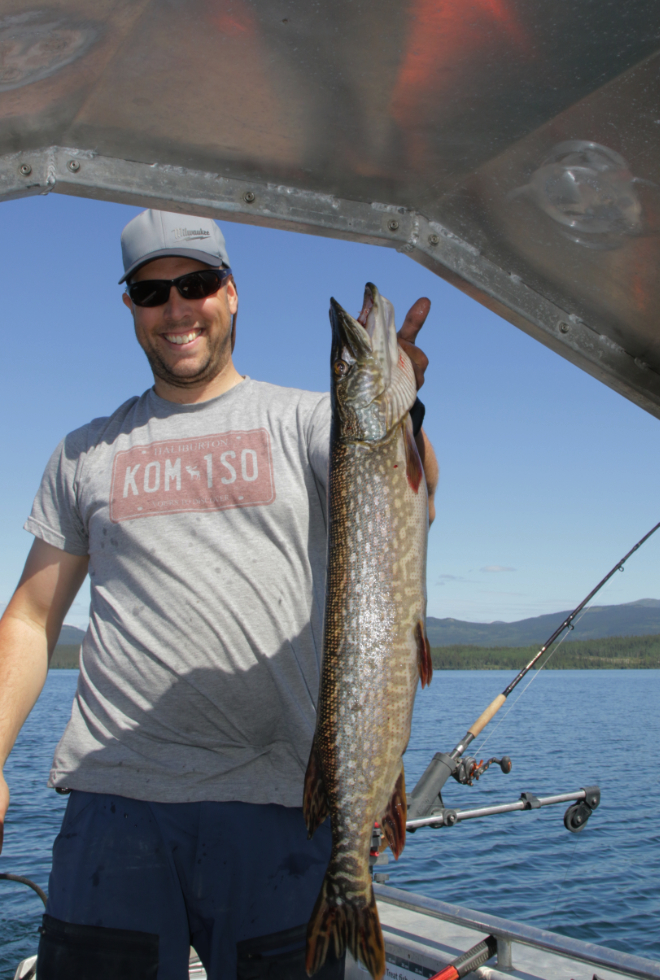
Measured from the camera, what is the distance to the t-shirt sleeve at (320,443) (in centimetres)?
275

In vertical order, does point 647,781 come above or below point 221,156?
below

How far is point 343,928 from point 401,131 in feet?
7.55

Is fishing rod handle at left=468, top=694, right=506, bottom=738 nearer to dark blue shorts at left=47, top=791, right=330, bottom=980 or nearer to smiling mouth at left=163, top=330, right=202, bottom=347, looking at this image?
dark blue shorts at left=47, top=791, right=330, bottom=980

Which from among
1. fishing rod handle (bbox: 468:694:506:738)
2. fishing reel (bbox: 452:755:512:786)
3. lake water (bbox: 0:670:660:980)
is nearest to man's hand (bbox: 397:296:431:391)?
fishing rod handle (bbox: 468:694:506:738)

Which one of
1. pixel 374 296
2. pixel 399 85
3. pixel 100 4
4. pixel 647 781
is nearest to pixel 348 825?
pixel 374 296

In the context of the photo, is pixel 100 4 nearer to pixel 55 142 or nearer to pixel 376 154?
pixel 55 142

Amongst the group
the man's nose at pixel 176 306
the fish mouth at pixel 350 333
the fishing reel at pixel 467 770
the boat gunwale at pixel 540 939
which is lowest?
the boat gunwale at pixel 540 939

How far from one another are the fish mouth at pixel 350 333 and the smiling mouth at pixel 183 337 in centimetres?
89

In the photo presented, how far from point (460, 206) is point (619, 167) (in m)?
0.53

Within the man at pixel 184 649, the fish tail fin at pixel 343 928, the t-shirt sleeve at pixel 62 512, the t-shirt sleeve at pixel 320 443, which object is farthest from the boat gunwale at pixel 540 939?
the t-shirt sleeve at pixel 62 512

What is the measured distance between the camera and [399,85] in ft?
6.61

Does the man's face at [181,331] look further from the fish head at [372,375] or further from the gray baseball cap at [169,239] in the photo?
the fish head at [372,375]

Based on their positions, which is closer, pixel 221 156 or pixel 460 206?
pixel 221 156

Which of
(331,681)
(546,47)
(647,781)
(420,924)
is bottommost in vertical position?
(647,781)
